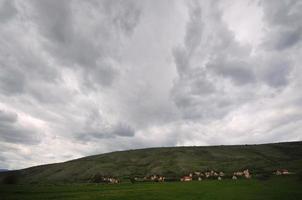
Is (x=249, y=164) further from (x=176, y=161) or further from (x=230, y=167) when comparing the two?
→ (x=176, y=161)

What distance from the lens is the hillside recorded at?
5630 inches

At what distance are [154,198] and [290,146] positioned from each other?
158641 mm

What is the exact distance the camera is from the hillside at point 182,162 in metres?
143

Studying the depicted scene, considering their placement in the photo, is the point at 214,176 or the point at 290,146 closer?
the point at 214,176

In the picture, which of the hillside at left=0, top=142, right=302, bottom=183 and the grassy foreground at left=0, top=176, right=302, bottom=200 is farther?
the hillside at left=0, top=142, right=302, bottom=183

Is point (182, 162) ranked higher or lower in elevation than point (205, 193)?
higher

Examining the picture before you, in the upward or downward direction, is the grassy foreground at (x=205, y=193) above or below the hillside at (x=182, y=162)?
below

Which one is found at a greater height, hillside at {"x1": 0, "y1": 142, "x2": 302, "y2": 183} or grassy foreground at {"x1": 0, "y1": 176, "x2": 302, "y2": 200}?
hillside at {"x1": 0, "y1": 142, "x2": 302, "y2": 183}

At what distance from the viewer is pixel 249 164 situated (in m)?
133

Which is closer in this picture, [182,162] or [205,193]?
[205,193]

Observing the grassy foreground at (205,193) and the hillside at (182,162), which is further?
the hillside at (182,162)

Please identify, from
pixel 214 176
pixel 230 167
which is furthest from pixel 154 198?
pixel 230 167

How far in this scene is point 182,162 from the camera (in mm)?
160250

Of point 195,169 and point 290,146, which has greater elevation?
point 290,146
